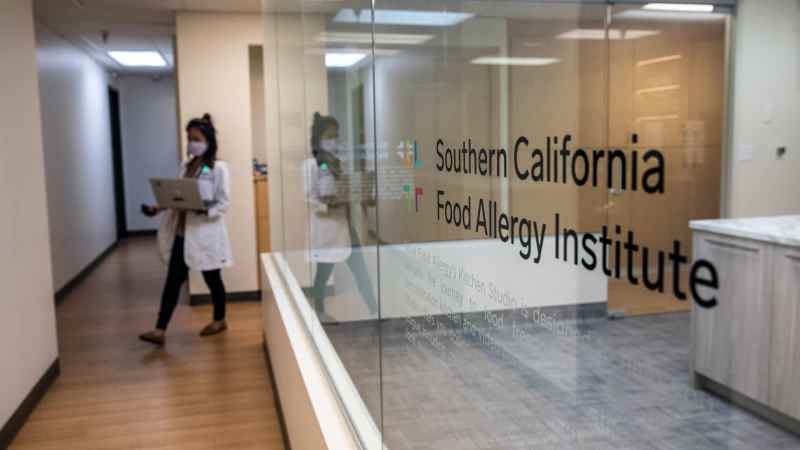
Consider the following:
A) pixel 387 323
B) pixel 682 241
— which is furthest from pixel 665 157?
pixel 387 323

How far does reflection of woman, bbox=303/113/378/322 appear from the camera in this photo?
2.16 meters

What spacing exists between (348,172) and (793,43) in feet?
5.69

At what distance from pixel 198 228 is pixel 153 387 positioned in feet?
4.28

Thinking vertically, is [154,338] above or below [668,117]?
below

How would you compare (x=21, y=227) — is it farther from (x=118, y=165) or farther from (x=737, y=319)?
(x=118, y=165)

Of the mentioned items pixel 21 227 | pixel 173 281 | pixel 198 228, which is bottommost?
pixel 173 281

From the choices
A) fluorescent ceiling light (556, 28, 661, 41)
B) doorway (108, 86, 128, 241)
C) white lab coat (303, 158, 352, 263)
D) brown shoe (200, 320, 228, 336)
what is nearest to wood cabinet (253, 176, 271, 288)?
brown shoe (200, 320, 228, 336)

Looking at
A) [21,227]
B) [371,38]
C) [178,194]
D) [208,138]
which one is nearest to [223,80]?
[208,138]

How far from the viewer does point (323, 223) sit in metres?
2.54

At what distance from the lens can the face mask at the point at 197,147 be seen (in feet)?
15.9

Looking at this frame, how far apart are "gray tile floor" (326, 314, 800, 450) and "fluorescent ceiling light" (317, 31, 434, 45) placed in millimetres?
546

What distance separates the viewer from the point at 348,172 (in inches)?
84.0

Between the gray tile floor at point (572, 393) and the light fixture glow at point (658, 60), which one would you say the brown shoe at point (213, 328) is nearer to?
the gray tile floor at point (572, 393)

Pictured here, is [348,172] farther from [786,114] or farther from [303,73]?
[786,114]
